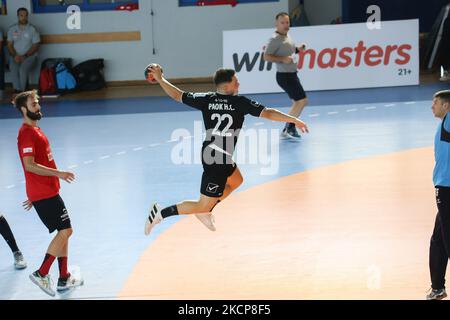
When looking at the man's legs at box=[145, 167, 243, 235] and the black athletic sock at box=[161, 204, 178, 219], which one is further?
the black athletic sock at box=[161, 204, 178, 219]

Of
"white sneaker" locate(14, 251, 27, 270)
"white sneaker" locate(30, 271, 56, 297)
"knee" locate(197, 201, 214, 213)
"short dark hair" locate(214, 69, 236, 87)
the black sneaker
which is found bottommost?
"white sneaker" locate(14, 251, 27, 270)

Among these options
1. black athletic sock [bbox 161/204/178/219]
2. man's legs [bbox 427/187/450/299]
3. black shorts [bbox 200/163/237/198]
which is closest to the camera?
man's legs [bbox 427/187/450/299]

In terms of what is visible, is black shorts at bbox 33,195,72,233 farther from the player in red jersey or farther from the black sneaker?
the black sneaker

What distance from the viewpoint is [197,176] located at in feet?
44.3

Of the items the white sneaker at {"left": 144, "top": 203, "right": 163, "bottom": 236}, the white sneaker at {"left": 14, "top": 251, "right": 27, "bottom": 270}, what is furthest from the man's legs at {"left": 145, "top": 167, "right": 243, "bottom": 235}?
the white sneaker at {"left": 14, "top": 251, "right": 27, "bottom": 270}

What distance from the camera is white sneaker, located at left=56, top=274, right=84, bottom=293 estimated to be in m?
8.66

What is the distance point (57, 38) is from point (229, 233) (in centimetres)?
1423

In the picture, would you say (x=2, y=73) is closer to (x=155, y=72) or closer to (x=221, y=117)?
(x=155, y=72)

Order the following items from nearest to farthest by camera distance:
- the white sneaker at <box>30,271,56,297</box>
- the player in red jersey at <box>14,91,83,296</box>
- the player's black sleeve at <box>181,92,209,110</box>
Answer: the player in red jersey at <box>14,91,83,296</box>
the white sneaker at <box>30,271,56,297</box>
the player's black sleeve at <box>181,92,209,110</box>

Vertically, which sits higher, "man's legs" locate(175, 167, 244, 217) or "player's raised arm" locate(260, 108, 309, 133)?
"player's raised arm" locate(260, 108, 309, 133)

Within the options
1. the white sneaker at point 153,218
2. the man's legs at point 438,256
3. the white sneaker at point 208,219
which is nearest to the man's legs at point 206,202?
the white sneaker at point 208,219

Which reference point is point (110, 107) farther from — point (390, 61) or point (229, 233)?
point (229, 233)

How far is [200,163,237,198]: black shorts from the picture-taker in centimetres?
928

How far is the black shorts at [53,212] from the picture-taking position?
335 inches
